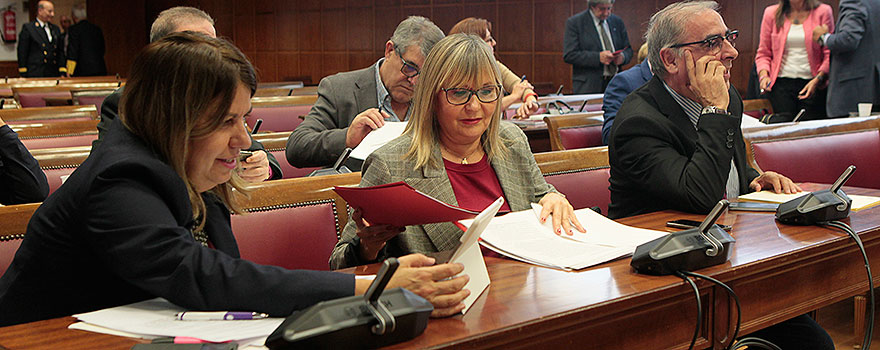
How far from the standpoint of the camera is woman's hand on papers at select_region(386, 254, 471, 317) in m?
1.29

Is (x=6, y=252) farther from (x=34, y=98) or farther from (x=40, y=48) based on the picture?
(x=40, y=48)

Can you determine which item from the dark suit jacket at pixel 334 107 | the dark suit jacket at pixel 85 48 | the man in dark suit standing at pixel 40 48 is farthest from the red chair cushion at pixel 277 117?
the dark suit jacket at pixel 85 48

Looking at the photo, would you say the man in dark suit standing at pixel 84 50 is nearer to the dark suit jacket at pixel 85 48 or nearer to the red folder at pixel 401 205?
the dark suit jacket at pixel 85 48

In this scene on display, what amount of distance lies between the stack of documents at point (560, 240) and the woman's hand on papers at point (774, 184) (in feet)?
2.56

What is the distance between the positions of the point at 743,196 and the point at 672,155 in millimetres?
293

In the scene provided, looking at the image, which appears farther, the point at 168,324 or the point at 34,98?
the point at 34,98

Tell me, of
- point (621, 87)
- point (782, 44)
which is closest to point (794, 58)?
point (782, 44)

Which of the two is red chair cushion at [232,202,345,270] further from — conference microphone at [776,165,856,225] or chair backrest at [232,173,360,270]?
conference microphone at [776,165,856,225]

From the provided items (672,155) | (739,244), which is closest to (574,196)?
(672,155)

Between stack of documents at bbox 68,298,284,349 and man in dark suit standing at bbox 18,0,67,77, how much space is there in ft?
41.9

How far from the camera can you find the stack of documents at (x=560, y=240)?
1.69 m

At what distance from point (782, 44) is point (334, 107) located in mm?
4161

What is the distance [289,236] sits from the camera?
214cm

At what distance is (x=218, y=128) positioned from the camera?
138 cm
